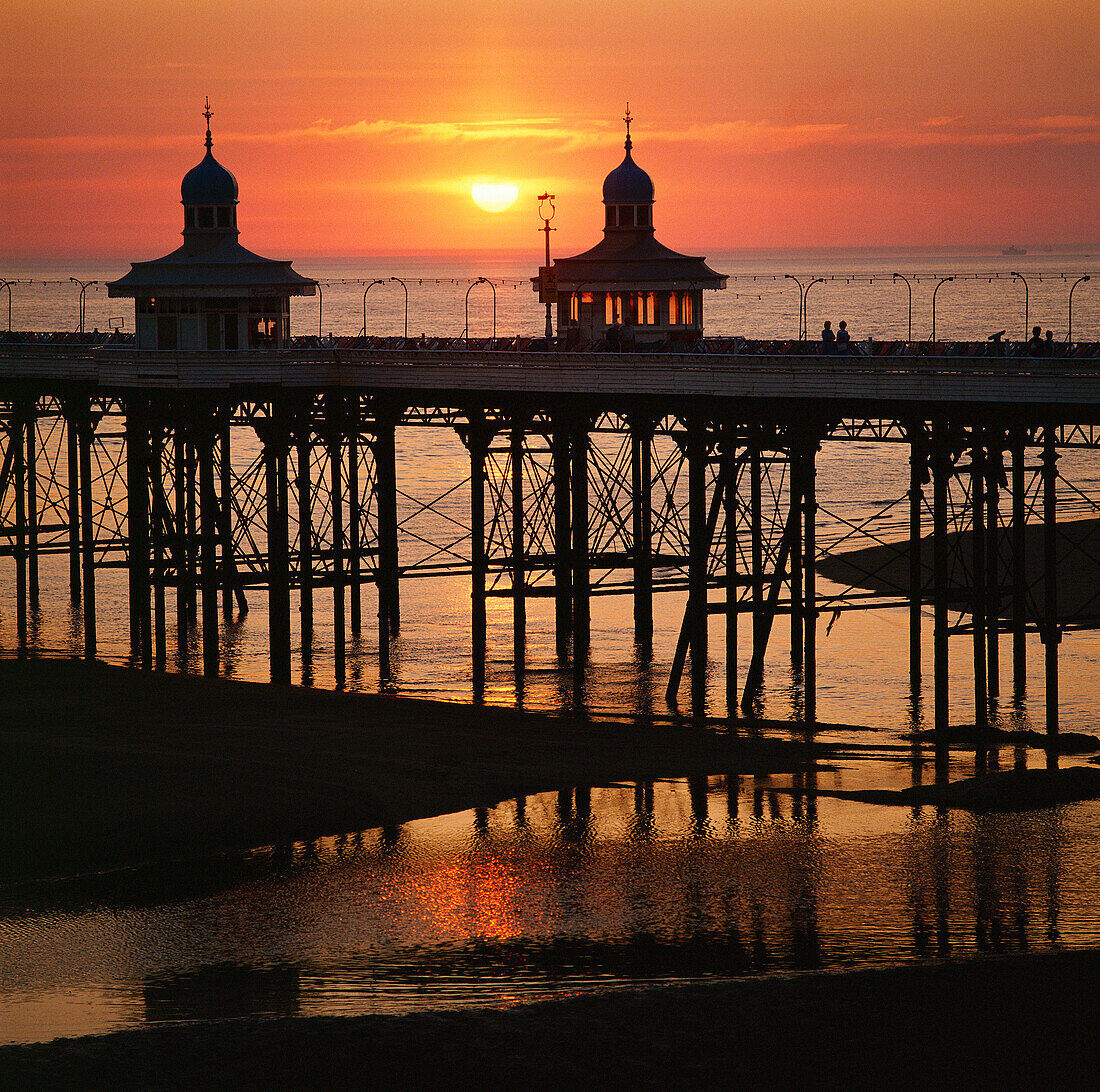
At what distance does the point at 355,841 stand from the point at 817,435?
15510 mm

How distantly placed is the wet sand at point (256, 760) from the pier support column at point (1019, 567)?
743 cm

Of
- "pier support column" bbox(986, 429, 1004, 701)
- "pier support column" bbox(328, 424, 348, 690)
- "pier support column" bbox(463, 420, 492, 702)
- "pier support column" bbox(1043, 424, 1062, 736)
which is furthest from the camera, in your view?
"pier support column" bbox(328, 424, 348, 690)

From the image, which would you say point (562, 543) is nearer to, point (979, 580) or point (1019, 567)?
point (1019, 567)

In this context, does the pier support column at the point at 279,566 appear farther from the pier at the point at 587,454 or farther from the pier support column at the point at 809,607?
the pier support column at the point at 809,607

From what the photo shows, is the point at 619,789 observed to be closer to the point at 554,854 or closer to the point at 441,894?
the point at 554,854

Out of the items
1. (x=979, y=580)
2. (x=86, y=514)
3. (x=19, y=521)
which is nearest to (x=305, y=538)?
(x=86, y=514)

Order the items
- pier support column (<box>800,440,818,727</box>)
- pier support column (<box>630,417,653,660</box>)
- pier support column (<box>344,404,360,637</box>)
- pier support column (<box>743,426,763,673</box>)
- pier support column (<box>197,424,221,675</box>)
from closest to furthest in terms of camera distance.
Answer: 1. pier support column (<box>800,440,818,727</box>)
2. pier support column (<box>743,426,763,673</box>)
3. pier support column (<box>197,424,221,675</box>)
4. pier support column (<box>630,417,653,660</box>)
5. pier support column (<box>344,404,360,637</box>)

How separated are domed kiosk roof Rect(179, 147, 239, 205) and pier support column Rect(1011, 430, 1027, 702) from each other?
83.0 ft

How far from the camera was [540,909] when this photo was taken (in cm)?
2547

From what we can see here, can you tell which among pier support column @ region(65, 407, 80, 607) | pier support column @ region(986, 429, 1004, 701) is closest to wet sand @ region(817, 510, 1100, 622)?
pier support column @ region(986, 429, 1004, 701)

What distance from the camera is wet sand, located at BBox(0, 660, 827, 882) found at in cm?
2898

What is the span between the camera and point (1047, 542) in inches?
1407

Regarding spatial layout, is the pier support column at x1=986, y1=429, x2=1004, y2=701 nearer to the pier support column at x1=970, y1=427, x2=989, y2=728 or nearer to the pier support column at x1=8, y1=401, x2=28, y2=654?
the pier support column at x1=970, y1=427, x2=989, y2=728

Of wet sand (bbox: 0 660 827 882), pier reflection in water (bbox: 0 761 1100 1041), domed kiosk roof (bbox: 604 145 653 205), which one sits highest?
domed kiosk roof (bbox: 604 145 653 205)
